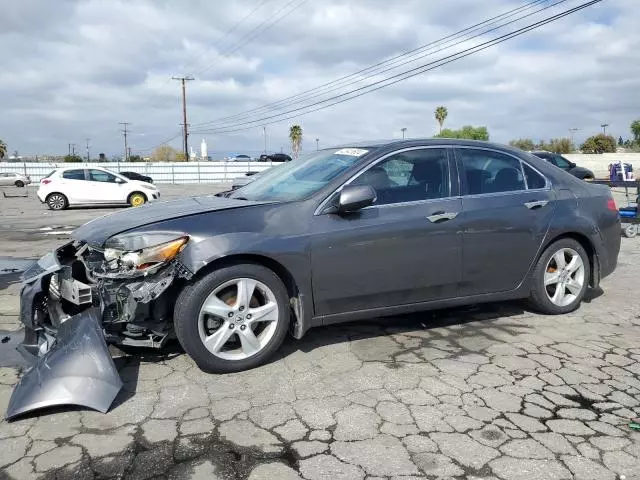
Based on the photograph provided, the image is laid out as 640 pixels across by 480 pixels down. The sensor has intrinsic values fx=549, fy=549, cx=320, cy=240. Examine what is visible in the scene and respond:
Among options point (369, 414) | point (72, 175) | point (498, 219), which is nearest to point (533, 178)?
point (498, 219)

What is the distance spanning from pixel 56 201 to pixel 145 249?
16768 mm

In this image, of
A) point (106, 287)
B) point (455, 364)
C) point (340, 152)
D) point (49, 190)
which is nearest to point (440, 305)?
point (455, 364)

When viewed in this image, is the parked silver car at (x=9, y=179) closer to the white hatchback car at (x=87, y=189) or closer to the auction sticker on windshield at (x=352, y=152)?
the white hatchback car at (x=87, y=189)

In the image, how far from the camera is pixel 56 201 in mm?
18453

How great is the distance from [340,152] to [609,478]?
3.11 metres

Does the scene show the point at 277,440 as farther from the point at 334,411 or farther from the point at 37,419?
the point at 37,419

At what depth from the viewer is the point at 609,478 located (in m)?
2.58

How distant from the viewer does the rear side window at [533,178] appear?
5016 mm

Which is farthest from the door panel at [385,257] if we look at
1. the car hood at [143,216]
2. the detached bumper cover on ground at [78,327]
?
the detached bumper cover on ground at [78,327]

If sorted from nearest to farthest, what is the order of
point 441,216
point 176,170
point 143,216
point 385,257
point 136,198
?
point 143,216 < point 385,257 < point 441,216 < point 136,198 < point 176,170

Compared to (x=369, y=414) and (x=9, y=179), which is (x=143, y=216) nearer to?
(x=369, y=414)

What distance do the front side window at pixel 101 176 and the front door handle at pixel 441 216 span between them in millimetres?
16597

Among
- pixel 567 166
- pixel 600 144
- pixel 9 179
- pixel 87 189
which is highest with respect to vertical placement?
pixel 600 144

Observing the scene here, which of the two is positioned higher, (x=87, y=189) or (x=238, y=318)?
(x=87, y=189)
